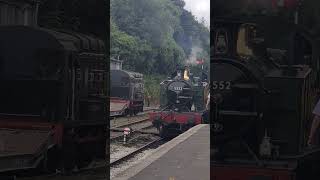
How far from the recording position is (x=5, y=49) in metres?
2.04

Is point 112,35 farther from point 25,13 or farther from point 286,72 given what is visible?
point 286,72

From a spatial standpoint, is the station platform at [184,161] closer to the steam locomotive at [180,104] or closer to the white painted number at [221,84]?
the steam locomotive at [180,104]

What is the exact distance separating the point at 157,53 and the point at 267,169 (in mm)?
985

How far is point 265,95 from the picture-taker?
6.53 feet

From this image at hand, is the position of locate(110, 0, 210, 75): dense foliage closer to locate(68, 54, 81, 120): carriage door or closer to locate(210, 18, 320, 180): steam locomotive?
locate(68, 54, 81, 120): carriage door

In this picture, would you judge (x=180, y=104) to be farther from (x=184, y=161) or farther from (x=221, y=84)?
(x=221, y=84)

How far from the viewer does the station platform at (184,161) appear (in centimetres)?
317

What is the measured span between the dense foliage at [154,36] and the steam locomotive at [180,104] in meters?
0.18

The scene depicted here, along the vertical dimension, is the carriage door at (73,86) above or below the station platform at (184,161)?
above

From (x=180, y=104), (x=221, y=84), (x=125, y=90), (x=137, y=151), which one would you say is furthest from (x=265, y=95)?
(x=137, y=151)

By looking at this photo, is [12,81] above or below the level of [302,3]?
below

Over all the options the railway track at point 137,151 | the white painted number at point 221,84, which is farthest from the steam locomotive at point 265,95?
the railway track at point 137,151

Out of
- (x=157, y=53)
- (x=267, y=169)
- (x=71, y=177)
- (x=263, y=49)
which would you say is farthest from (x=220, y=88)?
(x=71, y=177)

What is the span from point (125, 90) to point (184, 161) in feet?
3.06
